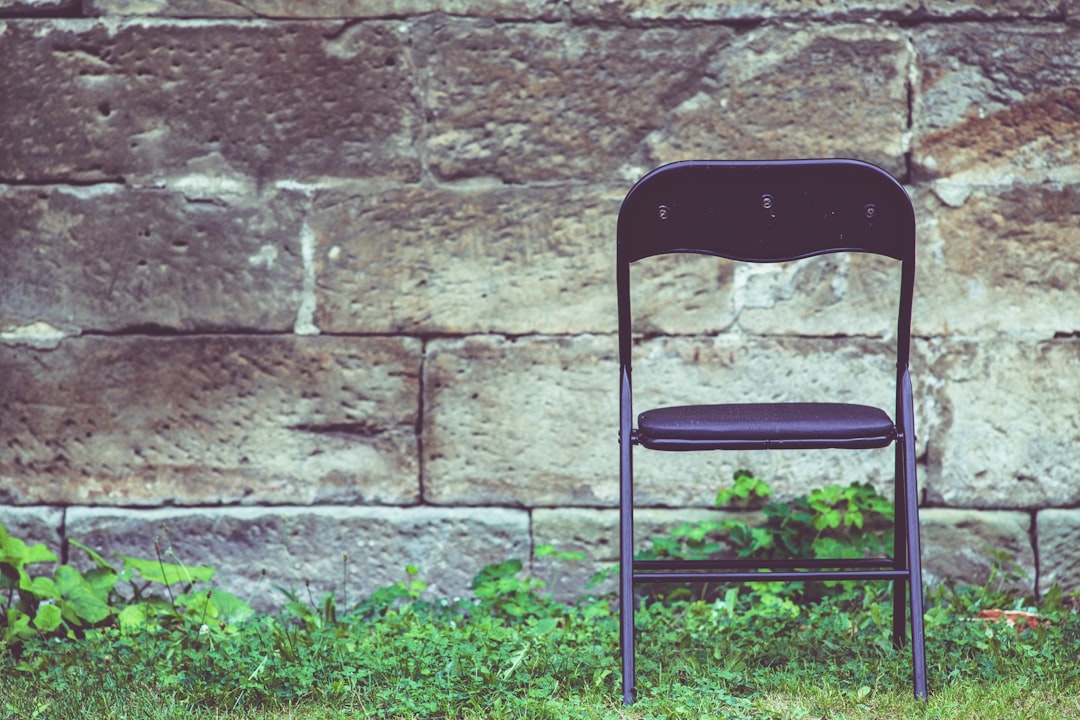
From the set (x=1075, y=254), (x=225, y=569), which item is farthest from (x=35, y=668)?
(x=1075, y=254)

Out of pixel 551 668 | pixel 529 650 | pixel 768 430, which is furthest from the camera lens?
pixel 529 650

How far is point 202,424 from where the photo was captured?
3428mm

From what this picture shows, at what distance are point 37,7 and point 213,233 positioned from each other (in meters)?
0.91

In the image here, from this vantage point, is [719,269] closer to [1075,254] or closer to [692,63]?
[692,63]

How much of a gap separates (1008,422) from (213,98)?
108 inches

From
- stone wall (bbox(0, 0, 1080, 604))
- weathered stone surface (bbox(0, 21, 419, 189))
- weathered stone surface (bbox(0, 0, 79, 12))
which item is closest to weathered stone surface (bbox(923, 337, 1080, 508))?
stone wall (bbox(0, 0, 1080, 604))

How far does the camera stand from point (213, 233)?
3.40 m

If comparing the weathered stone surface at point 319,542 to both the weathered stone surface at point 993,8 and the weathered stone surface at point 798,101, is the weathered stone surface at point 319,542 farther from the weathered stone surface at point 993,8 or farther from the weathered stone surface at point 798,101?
the weathered stone surface at point 993,8

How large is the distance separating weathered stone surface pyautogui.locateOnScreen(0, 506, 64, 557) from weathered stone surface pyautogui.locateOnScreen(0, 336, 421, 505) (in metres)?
0.04

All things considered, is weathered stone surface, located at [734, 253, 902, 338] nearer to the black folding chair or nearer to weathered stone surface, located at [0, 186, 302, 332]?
the black folding chair

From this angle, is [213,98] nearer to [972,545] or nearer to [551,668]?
[551,668]

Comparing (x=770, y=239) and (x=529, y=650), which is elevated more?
(x=770, y=239)

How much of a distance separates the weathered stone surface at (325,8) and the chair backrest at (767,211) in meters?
1.27

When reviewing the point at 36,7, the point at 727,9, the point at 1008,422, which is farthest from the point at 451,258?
the point at 1008,422
